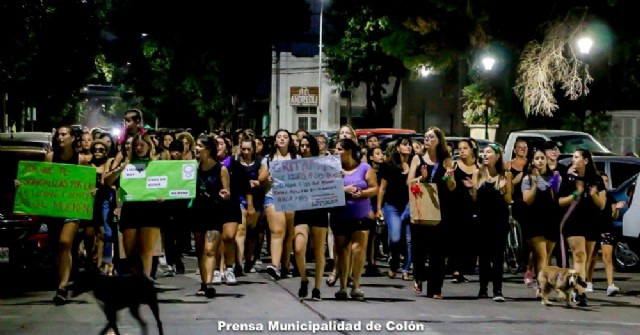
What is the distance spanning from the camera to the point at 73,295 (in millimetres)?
12758

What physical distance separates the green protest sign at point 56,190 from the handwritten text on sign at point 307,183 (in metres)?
2.05

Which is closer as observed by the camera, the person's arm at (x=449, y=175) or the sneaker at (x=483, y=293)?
the person's arm at (x=449, y=175)

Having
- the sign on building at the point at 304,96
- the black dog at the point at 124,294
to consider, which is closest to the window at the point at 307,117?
the sign on building at the point at 304,96

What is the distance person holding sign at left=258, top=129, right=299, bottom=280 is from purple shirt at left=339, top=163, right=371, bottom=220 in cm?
201

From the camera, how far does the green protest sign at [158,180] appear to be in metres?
12.5

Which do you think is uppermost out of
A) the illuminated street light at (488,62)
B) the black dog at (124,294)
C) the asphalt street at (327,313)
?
the illuminated street light at (488,62)

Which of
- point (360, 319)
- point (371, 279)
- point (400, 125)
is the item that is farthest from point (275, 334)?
point (400, 125)

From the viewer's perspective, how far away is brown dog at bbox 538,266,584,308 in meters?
12.7

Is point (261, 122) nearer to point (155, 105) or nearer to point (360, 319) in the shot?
point (155, 105)

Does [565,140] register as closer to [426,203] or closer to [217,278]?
[426,203]

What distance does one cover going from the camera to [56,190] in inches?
493

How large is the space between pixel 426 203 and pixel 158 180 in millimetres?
3074

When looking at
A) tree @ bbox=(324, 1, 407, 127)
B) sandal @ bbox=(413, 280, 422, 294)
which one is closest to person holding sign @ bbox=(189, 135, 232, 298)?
sandal @ bbox=(413, 280, 422, 294)

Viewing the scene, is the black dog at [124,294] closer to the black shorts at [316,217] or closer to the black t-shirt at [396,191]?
the black shorts at [316,217]
